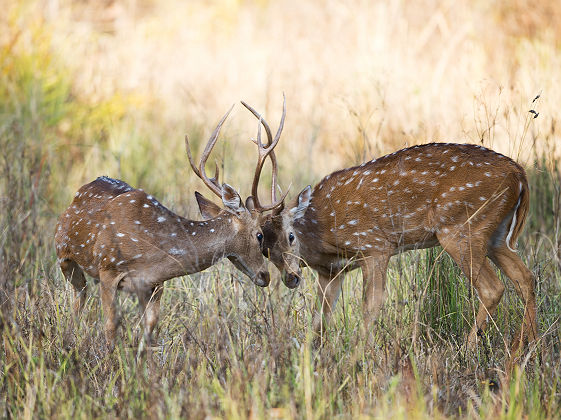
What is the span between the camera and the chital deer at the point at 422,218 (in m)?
5.16

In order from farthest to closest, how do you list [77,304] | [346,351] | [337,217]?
[337,217], [77,304], [346,351]

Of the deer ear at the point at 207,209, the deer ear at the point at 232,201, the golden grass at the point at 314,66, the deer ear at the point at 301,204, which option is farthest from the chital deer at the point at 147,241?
the golden grass at the point at 314,66

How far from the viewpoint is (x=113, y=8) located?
16844mm

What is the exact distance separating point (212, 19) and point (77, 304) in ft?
34.9

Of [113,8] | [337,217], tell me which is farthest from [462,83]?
[113,8]

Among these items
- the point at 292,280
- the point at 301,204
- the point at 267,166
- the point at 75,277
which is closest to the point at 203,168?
the point at 301,204

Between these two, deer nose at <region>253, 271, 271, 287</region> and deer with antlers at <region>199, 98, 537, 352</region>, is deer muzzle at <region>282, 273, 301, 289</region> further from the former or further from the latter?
deer nose at <region>253, 271, 271, 287</region>

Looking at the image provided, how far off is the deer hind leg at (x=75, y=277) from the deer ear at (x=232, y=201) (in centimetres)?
108

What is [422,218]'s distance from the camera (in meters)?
5.41

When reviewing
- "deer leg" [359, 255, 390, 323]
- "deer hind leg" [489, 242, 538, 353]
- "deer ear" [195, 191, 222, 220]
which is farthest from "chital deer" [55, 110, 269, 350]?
"deer hind leg" [489, 242, 538, 353]

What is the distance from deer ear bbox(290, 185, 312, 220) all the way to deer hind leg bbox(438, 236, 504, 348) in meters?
0.98

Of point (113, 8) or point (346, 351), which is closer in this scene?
point (346, 351)

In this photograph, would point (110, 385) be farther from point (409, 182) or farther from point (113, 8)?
point (113, 8)

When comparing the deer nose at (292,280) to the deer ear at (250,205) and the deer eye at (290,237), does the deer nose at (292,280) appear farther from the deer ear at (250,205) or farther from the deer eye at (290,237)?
the deer ear at (250,205)
